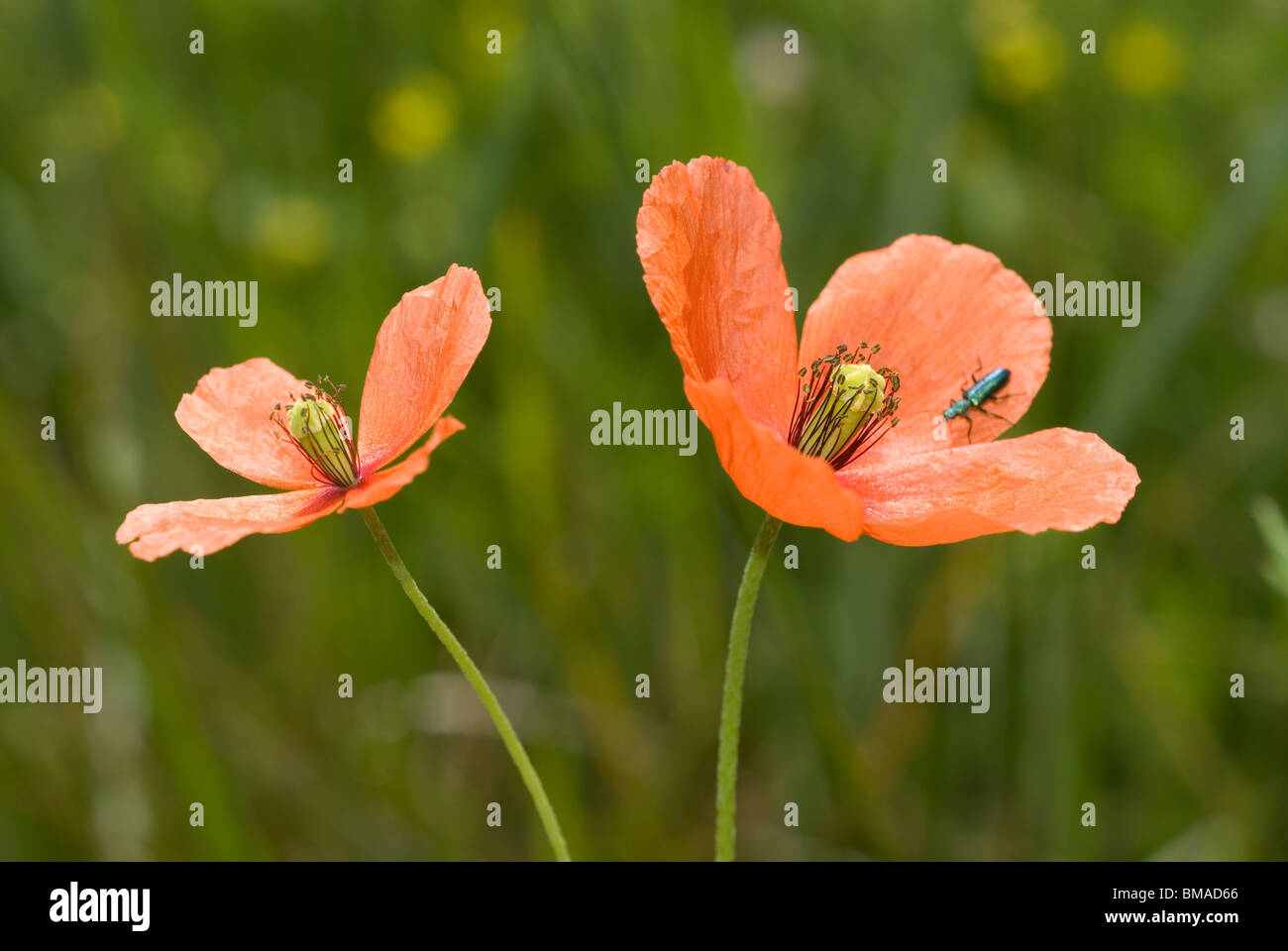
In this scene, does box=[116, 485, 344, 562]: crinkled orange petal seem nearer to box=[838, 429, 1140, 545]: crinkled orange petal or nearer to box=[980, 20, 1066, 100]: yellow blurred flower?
box=[838, 429, 1140, 545]: crinkled orange petal

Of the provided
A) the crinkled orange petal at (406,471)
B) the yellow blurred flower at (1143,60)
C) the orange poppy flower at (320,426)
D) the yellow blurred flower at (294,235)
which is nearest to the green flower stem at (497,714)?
the crinkled orange petal at (406,471)

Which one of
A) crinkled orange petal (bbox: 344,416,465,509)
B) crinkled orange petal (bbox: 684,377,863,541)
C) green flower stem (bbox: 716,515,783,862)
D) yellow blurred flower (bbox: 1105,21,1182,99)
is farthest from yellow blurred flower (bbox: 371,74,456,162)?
green flower stem (bbox: 716,515,783,862)

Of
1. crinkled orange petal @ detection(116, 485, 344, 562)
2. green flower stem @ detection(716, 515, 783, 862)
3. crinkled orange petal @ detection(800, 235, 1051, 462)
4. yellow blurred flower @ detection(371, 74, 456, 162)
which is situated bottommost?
green flower stem @ detection(716, 515, 783, 862)

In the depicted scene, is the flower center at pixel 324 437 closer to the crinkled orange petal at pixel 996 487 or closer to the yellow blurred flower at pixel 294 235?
the crinkled orange petal at pixel 996 487

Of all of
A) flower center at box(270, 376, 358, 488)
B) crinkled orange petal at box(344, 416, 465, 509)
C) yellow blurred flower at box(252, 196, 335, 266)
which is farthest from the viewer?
yellow blurred flower at box(252, 196, 335, 266)

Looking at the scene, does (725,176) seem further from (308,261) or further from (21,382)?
(21,382)

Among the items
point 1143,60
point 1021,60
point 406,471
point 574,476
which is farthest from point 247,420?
point 1143,60

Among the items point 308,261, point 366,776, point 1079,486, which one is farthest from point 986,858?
point 308,261
